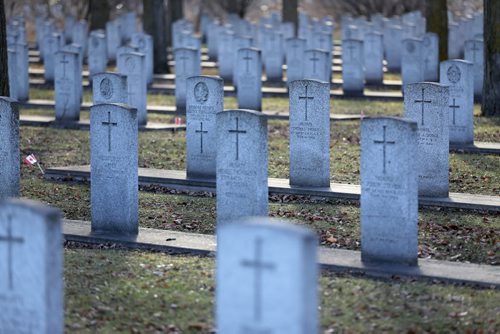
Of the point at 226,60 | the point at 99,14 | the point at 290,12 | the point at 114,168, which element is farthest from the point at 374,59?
the point at 114,168

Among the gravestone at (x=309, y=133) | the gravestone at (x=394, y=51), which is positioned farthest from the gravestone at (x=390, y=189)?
the gravestone at (x=394, y=51)

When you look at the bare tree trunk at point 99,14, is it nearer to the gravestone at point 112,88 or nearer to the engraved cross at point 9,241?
the gravestone at point 112,88

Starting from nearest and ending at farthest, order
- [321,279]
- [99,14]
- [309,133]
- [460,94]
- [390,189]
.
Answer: [321,279] < [390,189] < [309,133] < [460,94] < [99,14]

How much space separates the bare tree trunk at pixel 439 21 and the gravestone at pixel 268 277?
20009mm

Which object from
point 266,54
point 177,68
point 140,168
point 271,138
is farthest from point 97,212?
point 266,54

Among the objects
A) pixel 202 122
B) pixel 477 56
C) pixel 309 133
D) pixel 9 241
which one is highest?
pixel 477 56

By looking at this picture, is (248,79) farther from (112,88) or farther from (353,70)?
(112,88)

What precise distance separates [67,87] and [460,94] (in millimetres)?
8117

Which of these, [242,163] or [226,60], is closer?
[242,163]

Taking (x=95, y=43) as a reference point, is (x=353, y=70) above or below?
below

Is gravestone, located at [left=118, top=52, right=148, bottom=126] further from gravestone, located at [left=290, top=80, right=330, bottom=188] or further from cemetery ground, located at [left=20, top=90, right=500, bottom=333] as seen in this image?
gravestone, located at [left=290, top=80, right=330, bottom=188]

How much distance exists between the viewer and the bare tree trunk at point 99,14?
121 ft

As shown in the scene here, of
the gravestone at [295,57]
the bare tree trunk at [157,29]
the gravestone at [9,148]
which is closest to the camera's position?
the gravestone at [9,148]

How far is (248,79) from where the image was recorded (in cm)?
2439
